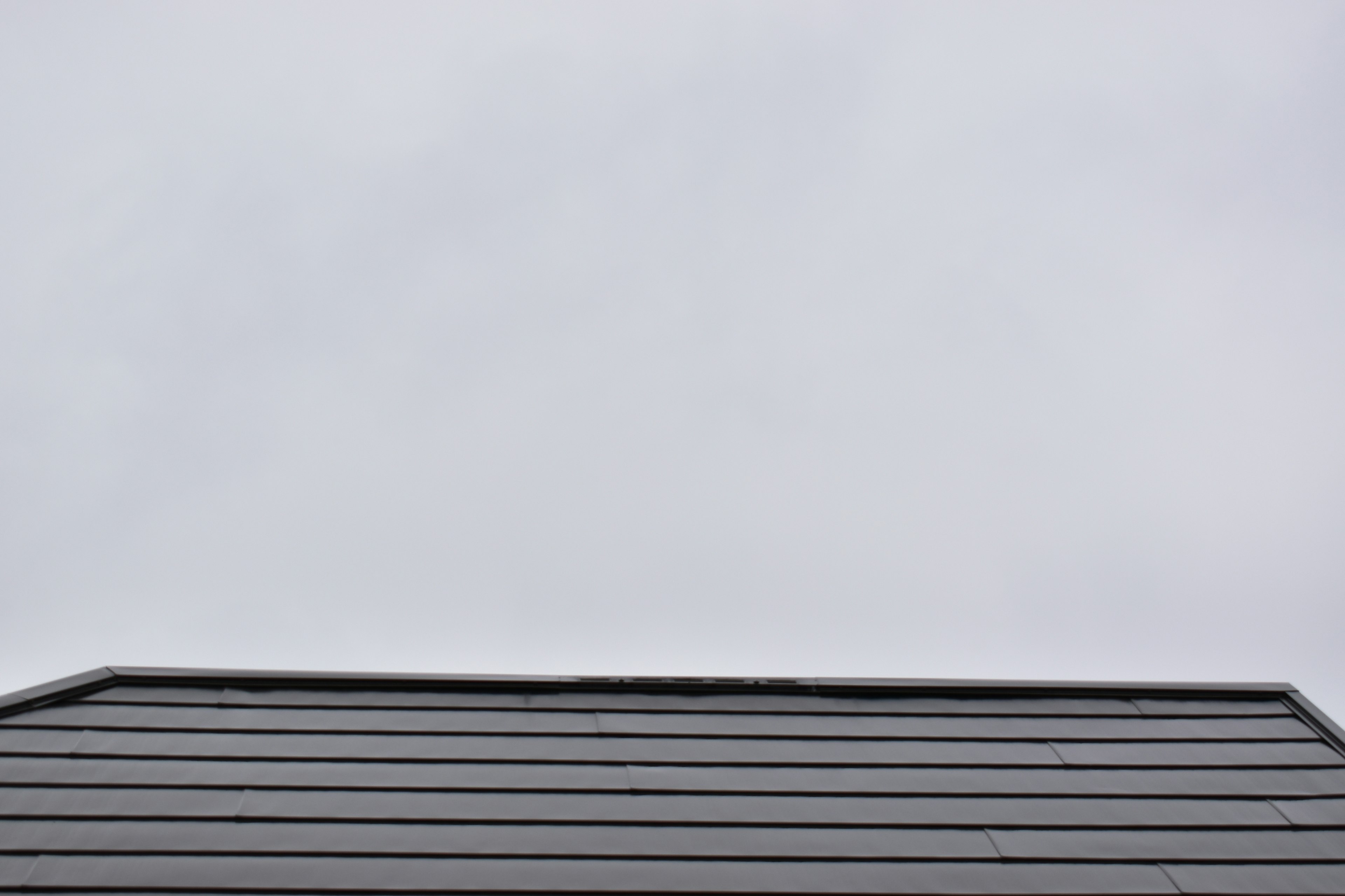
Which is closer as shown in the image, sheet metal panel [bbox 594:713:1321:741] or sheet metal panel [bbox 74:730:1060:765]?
sheet metal panel [bbox 74:730:1060:765]

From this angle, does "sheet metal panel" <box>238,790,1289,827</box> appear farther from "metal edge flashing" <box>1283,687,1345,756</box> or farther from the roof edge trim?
"metal edge flashing" <box>1283,687,1345,756</box>

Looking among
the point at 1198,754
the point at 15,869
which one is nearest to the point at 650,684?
the point at 15,869

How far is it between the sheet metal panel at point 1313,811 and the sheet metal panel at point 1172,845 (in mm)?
100

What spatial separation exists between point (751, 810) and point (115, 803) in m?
3.32

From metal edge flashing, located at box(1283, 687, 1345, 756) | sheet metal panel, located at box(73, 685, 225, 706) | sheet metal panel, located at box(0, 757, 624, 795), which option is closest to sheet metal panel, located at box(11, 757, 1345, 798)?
sheet metal panel, located at box(0, 757, 624, 795)

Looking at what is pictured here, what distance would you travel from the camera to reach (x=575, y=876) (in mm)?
4234

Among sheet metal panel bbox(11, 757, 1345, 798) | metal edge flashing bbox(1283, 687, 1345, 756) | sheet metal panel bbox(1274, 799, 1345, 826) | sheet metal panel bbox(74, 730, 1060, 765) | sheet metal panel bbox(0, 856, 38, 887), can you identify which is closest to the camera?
sheet metal panel bbox(0, 856, 38, 887)

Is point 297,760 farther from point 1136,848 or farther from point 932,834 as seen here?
point 1136,848

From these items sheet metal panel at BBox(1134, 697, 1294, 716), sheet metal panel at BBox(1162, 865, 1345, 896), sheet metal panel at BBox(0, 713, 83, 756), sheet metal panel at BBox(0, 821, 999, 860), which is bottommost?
sheet metal panel at BBox(1162, 865, 1345, 896)

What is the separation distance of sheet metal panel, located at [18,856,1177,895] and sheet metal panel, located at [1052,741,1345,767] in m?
0.90

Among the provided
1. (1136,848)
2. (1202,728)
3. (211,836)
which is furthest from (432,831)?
(1202,728)

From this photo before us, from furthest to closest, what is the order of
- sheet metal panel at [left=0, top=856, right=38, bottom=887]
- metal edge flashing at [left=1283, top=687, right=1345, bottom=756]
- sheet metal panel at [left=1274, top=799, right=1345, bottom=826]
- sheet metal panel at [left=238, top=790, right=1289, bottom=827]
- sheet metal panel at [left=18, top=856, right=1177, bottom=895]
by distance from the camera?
metal edge flashing at [left=1283, top=687, right=1345, bottom=756]
sheet metal panel at [left=1274, top=799, right=1345, bottom=826]
sheet metal panel at [left=238, top=790, right=1289, bottom=827]
sheet metal panel at [left=18, top=856, right=1177, bottom=895]
sheet metal panel at [left=0, top=856, right=38, bottom=887]

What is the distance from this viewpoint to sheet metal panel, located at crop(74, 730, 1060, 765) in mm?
4859

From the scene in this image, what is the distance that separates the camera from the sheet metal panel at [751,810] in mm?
4523
